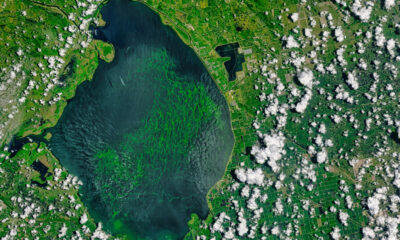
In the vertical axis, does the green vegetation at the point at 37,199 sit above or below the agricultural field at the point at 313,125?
below

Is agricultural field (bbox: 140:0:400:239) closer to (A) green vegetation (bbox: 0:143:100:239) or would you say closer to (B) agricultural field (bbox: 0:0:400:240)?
(B) agricultural field (bbox: 0:0:400:240)

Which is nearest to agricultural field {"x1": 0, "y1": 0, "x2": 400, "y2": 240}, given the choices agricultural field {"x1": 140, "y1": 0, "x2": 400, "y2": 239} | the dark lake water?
agricultural field {"x1": 140, "y1": 0, "x2": 400, "y2": 239}

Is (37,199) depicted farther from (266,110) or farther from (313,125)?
(313,125)

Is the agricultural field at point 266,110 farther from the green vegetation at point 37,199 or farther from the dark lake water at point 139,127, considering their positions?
the dark lake water at point 139,127

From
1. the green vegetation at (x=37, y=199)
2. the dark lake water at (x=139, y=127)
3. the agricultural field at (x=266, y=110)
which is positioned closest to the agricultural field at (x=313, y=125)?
the agricultural field at (x=266, y=110)

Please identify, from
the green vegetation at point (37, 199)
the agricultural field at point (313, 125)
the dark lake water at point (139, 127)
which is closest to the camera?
the agricultural field at point (313, 125)

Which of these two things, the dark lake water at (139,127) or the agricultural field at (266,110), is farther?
the dark lake water at (139,127)

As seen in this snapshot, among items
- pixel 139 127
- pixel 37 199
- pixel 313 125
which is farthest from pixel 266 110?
pixel 37 199

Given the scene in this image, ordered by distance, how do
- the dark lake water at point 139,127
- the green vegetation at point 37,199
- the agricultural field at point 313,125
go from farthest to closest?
the dark lake water at point 139,127
the green vegetation at point 37,199
the agricultural field at point 313,125
